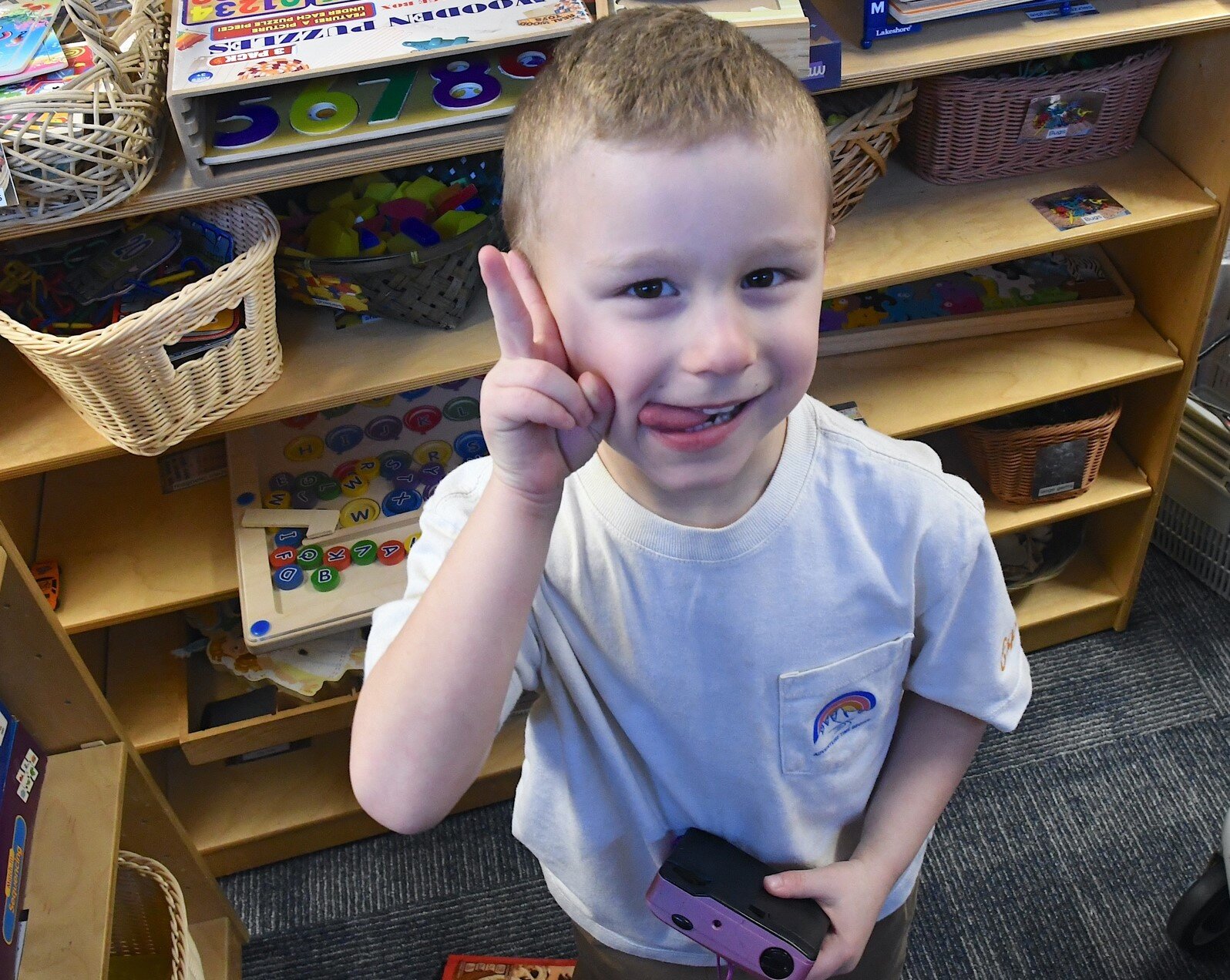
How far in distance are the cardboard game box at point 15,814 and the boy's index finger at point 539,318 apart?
774 millimetres

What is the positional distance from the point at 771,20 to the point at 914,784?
727 millimetres

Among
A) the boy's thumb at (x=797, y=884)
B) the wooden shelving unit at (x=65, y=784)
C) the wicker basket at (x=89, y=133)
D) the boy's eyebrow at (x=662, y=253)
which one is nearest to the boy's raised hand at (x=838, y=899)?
the boy's thumb at (x=797, y=884)

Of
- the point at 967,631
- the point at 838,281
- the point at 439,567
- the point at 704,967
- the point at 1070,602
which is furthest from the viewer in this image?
the point at 1070,602

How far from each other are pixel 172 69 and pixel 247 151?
3.9 inches

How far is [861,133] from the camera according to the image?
51.8 inches

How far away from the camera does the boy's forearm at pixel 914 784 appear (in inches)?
37.3

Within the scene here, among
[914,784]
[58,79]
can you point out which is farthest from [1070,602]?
[58,79]

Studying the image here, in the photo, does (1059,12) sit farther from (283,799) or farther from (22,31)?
(283,799)

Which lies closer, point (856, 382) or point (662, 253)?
point (662, 253)

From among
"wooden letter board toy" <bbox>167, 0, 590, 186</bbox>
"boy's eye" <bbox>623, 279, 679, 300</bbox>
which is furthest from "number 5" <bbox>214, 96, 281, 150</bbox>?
"boy's eye" <bbox>623, 279, 679, 300</bbox>

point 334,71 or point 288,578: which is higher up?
point 334,71

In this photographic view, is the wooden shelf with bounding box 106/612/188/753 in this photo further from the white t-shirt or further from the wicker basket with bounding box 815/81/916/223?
the wicker basket with bounding box 815/81/916/223

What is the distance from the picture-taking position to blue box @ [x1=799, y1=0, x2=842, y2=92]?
1164mm

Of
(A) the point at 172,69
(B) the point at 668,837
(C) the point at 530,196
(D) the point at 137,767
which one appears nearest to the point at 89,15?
(A) the point at 172,69
